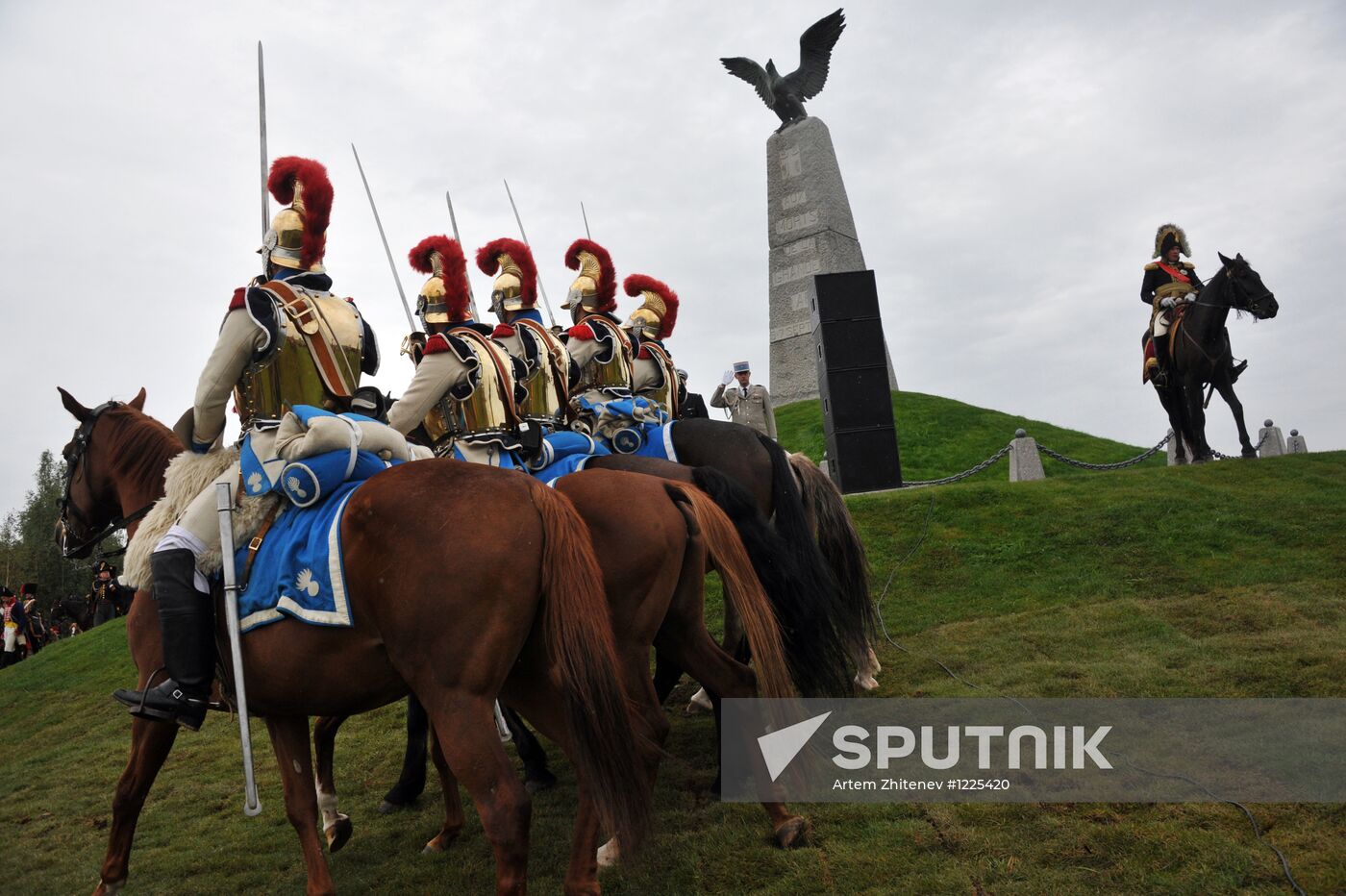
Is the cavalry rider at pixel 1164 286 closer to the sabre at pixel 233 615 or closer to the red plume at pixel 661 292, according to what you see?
the red plume at pixel 661 292

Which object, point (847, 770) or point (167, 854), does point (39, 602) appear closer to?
point (167, 854)

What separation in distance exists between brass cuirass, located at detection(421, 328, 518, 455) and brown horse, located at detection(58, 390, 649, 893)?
7.18 feet

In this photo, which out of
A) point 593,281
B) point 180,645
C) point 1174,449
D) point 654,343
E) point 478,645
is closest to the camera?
point 478,645

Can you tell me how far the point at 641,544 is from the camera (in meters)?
4.76

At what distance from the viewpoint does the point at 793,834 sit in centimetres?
481

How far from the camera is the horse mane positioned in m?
5.89

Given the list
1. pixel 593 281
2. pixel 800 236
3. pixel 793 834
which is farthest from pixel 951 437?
pixel 793 834

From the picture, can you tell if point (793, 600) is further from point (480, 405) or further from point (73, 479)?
point (73, 479)

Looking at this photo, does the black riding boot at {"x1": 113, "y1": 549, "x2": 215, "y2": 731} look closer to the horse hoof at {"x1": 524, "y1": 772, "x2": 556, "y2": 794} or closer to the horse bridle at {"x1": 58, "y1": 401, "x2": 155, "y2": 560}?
the horse bridle at {"x1": 58, "y1": 401, "x2": 155, "y2": 560}

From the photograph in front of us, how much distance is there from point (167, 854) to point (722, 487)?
13.8ft

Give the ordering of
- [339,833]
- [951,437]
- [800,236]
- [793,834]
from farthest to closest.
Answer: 1. [800,236]
2. [951,437]
3. [339,833]
4. [793,834]

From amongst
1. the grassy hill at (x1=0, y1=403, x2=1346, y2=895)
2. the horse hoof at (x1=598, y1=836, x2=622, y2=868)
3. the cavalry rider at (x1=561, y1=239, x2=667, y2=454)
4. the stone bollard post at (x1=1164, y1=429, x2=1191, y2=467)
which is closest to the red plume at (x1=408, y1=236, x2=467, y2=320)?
the cavalry rider at (x1=561, y1=239, x2=667, y2=454)

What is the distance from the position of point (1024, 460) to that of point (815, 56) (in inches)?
754

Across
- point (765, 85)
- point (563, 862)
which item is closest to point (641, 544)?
point (563, 862)
